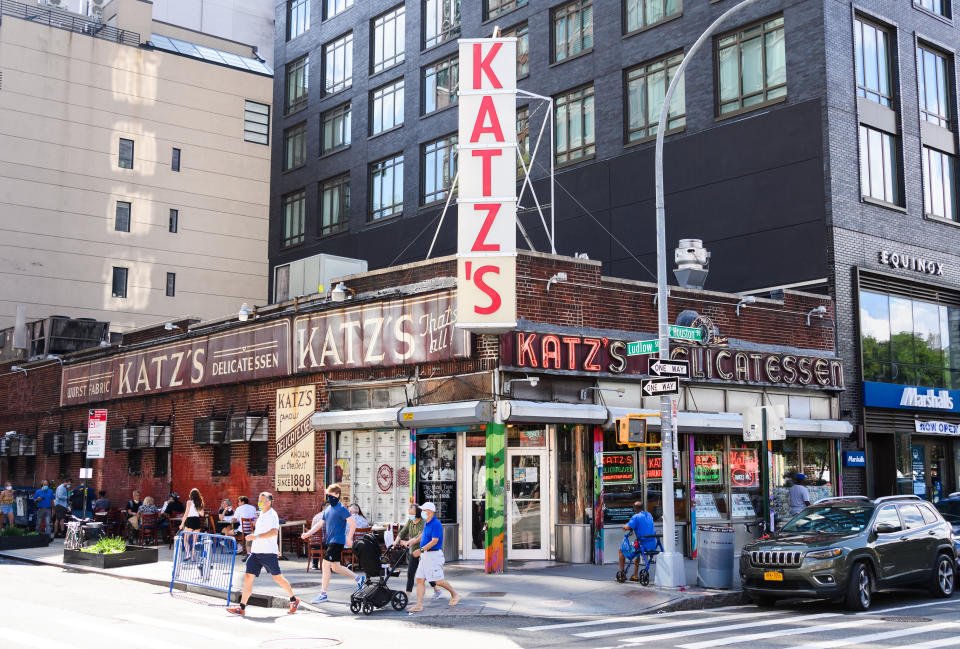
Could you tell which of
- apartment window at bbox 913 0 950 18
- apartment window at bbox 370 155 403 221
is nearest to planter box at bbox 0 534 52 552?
apartment window at bbox 370 155 403 221

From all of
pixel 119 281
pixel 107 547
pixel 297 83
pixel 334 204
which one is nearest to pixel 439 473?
pixel 107 547

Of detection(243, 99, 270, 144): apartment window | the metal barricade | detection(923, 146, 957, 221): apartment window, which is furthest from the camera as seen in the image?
detection(243, 99, 270, 144): apartment window

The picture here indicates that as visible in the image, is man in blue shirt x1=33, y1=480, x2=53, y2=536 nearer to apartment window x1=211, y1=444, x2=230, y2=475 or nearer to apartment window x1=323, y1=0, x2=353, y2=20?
apartment window x1=211, y1=444, x2=230, y2=475

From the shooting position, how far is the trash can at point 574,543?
20.7 m

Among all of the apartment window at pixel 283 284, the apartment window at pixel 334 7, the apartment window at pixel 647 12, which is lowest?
the apartment window at pixel 283 284

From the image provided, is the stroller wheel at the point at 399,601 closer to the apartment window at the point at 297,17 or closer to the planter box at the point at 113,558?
the planter box at the point at 113,558

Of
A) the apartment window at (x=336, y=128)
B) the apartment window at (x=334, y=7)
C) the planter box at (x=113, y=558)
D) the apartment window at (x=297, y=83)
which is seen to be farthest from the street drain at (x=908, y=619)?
the apartment window at (x=297, y=83)

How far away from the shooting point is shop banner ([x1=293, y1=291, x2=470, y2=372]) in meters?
20.9

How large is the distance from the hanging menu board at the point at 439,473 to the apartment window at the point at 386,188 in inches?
810

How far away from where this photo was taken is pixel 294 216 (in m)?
48.2

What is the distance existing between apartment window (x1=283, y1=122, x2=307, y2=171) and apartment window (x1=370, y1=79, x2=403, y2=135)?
5.59 meters

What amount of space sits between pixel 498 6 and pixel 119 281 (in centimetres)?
2603

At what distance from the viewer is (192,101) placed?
53.7 metres

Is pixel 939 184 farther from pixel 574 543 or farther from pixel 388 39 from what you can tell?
pixel 388 39
